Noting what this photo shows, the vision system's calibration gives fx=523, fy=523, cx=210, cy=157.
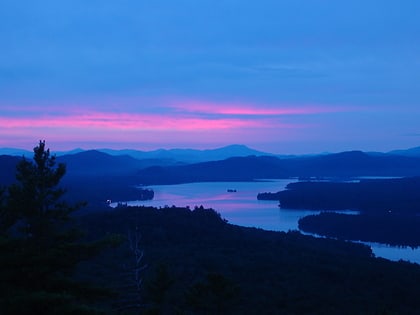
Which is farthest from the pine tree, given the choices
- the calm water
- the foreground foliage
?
the calm water

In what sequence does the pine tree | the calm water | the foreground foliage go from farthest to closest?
the calm water → the foreground foliage → the pine tree

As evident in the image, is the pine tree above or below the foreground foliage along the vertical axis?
above

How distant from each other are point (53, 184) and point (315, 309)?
12.2 meters

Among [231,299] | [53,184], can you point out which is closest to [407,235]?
[231,299]

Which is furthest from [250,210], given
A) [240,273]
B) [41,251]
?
[41,251]

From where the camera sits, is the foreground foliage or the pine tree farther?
the foreground foliage

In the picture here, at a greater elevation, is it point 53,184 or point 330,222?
point 53,184

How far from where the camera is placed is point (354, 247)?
36531 mm

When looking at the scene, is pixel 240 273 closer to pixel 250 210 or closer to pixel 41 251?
pixel 41 251

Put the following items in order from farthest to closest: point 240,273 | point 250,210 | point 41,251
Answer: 1. point 250,210
2. point 240,273
3. point 41,251

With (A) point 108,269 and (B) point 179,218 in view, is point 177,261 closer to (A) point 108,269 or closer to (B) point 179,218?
(A) point 108,269

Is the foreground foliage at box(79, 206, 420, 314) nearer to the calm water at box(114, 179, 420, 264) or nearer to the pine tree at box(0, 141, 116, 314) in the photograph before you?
the pine tree at box(0, 141, 116, 314)

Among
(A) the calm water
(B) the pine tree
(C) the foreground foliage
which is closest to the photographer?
(B) the pine tree

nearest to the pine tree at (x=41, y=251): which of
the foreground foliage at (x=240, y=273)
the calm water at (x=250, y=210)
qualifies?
the foreground foliage at (x=240, y=273)
